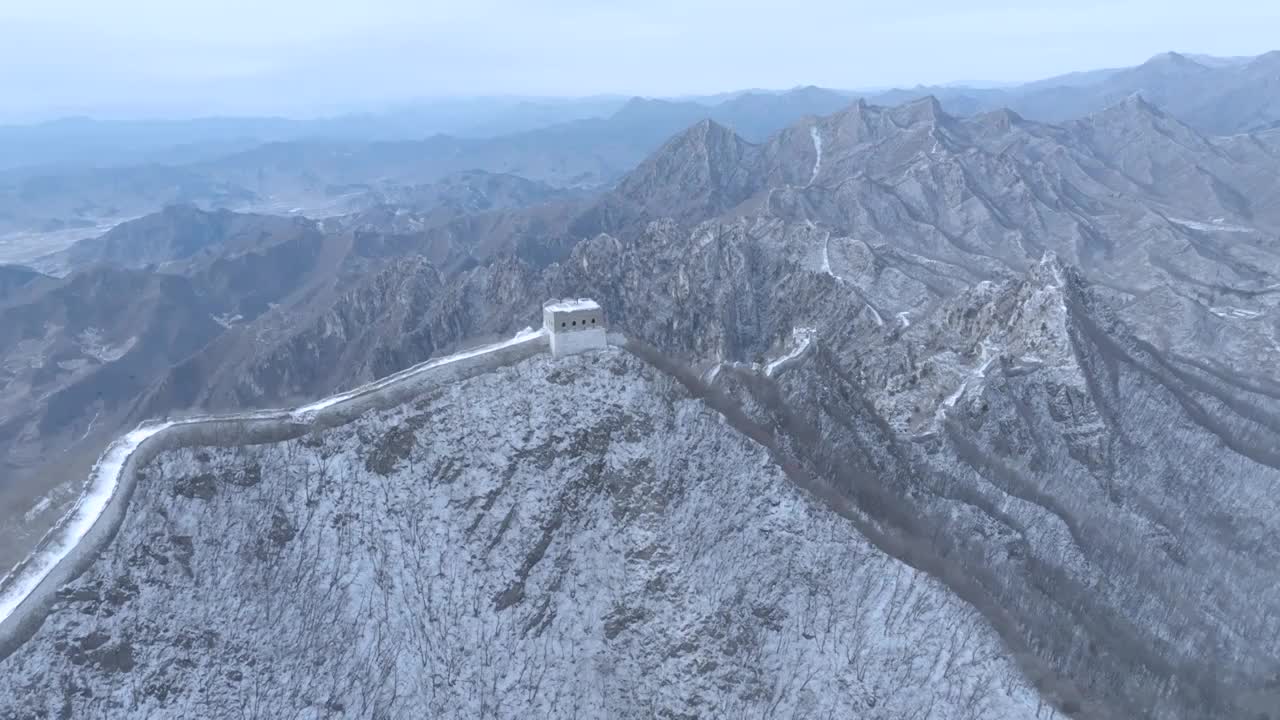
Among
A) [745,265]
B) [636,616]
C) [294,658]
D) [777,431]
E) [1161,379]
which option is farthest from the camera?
[745,265]

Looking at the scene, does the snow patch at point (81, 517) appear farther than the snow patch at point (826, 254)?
No

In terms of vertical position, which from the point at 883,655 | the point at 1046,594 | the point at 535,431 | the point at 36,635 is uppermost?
the point at 535,431

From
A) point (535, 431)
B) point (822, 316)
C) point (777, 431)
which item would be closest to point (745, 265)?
point (822, 316)

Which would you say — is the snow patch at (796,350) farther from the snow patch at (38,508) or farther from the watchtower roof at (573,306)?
the snow patch at (38,508)

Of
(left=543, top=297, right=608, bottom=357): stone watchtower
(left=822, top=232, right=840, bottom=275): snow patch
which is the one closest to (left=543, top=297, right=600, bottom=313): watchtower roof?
(left=543, top=297, right=608, bottom=357): stone watchtower

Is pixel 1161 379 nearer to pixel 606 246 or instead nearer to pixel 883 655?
pixel 883 655

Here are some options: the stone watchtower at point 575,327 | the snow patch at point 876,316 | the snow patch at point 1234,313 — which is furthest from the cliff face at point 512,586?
the snow patch at point 1234,313
